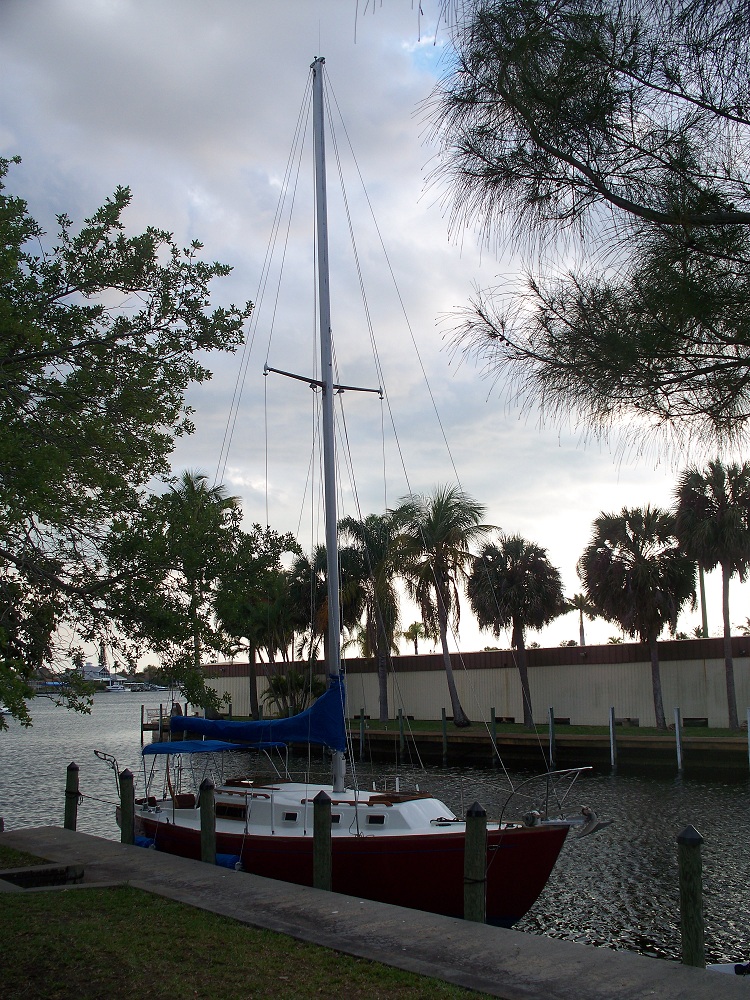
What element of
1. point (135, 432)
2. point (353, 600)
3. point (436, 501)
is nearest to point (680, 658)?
point (436, 501)

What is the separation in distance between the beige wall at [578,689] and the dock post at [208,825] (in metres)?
18.0

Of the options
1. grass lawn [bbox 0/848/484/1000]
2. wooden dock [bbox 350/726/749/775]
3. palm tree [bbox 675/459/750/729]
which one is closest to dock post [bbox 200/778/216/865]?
grass lawn [bbox 0/848/484/1000]

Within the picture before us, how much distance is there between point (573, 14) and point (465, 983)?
7.42 metres

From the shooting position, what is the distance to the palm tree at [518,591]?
41.8m

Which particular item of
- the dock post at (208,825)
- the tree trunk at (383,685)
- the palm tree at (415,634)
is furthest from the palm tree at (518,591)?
the palm tree at (415,634)

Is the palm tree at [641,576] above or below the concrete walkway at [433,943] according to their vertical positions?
above

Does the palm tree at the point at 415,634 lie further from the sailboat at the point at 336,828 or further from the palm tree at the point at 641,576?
the sailboat at the point at 336,828

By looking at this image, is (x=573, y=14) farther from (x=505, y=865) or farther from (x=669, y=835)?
(x=669, y=835)

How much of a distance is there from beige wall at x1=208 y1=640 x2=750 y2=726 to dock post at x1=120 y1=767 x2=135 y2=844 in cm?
1639

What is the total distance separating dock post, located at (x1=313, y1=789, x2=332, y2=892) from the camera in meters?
11.2

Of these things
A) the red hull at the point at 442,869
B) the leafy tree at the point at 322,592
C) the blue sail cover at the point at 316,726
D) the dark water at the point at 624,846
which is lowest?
the dark water at the point at 624,846

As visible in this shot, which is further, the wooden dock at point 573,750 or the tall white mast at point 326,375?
the wooden dock at point 573,750

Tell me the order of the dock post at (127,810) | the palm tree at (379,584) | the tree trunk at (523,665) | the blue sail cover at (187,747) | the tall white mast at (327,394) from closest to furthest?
the tall white mast at (327,394) < the dock post at (127,810) < the blue sail cover at (187,747) < the tree trunk at (523,665) < the palm tree at (379,584)

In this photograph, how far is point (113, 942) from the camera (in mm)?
7969
